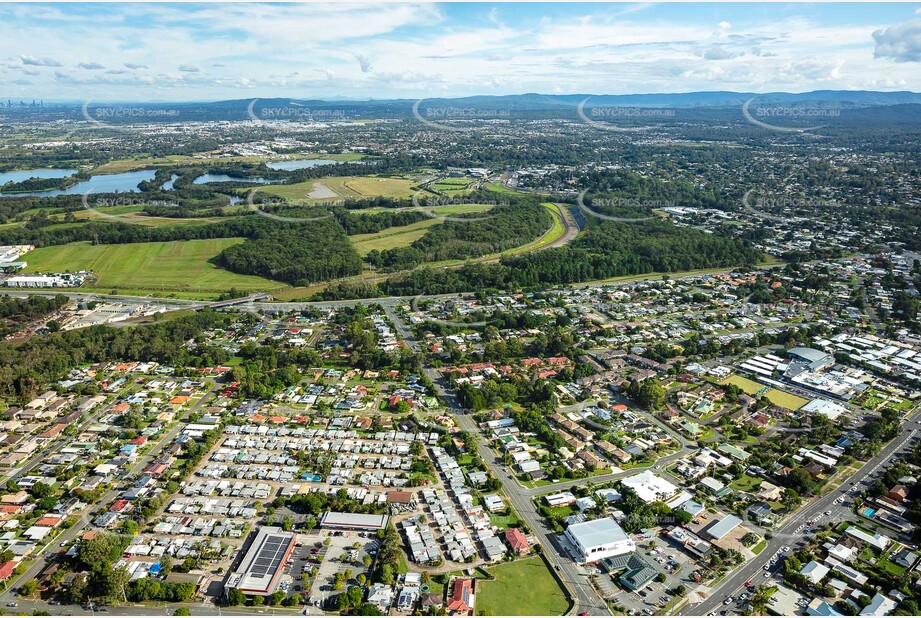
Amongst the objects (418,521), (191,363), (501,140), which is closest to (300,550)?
(418,521)

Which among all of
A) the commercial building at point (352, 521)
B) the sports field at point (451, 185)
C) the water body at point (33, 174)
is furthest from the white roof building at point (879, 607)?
the water body at point (33, 174)

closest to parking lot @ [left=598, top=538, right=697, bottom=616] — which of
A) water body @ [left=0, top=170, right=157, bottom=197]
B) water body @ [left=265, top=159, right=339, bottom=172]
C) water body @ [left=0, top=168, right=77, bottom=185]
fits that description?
water body @ [left=0, top=170, right=157, bottom=197]

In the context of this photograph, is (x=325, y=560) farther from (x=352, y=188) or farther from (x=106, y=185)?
(x=106, y=185)

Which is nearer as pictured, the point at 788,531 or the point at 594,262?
the point at 788,531

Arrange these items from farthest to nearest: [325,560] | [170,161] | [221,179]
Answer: [170,161], [221,179], [325,560]

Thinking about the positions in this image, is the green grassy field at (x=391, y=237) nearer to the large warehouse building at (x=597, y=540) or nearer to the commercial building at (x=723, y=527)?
the large warehouse building at (x=597, y=540)

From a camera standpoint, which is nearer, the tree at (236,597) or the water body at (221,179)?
the tree at (236,597)

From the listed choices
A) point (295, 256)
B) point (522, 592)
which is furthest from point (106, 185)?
point (522, 592)
